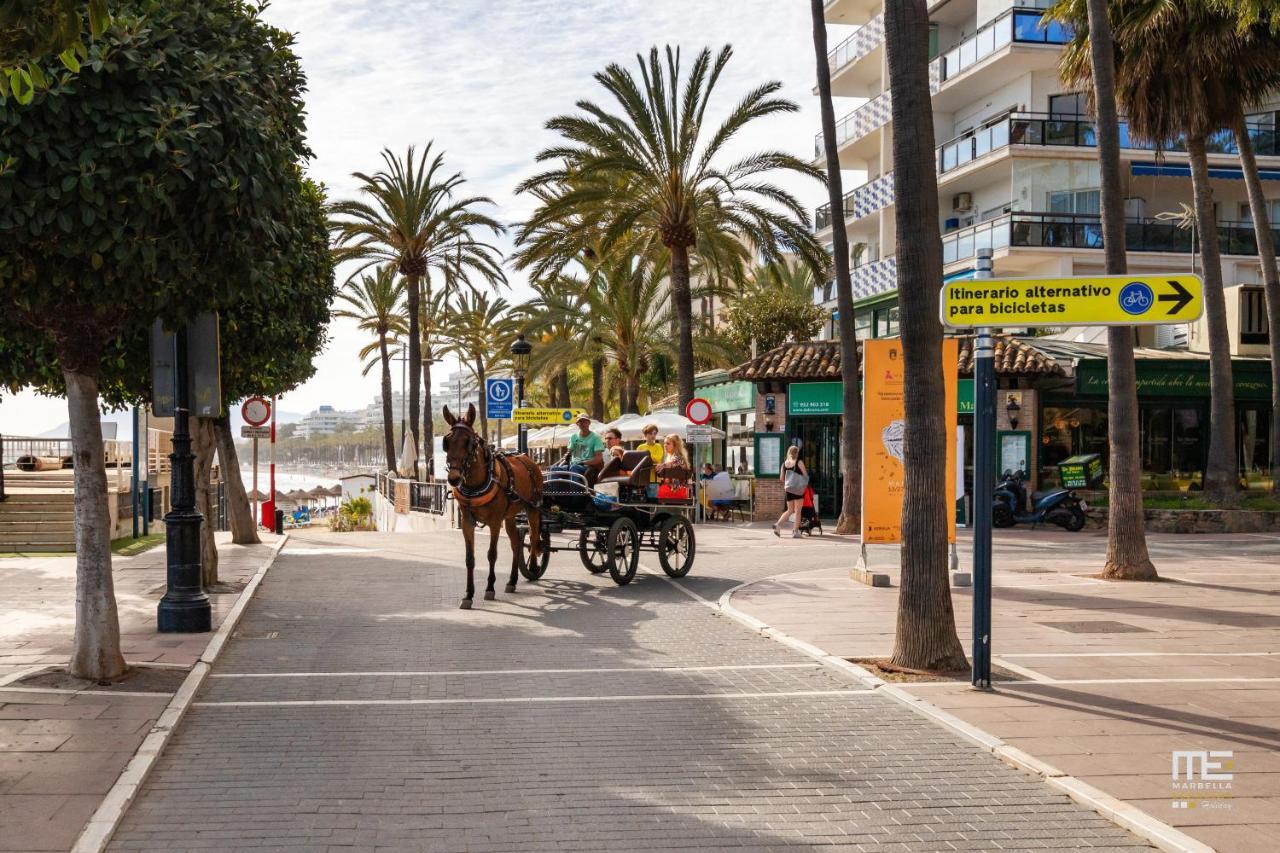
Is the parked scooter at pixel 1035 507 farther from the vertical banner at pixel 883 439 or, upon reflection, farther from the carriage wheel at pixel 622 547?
the carriage wheel at pixel 622 547

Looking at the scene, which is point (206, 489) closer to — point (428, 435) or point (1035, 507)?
point (1035, 507)

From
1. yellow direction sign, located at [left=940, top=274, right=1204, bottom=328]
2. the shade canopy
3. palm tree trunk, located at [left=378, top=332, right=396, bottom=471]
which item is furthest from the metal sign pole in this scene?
palm tree trunk, located at [left=378, top=332, right=396, bottom=471]

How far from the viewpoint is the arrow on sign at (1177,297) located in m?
7.93

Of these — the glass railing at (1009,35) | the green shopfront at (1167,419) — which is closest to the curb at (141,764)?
the green shopfront at (1167,419)

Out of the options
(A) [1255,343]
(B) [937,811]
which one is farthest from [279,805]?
(A) [1255,343]

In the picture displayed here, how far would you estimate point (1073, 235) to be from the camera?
1391 inches

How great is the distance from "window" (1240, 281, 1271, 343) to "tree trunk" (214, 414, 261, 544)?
2749 cm

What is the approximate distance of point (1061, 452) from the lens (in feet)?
103

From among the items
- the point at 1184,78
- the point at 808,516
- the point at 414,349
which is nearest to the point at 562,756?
the point at 808,516

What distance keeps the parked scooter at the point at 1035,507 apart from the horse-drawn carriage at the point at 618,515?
492 inches

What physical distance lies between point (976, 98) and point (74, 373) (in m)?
36.5

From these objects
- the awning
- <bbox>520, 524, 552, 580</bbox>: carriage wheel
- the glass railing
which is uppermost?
the glass railing

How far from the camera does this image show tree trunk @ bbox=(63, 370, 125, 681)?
29.3ft

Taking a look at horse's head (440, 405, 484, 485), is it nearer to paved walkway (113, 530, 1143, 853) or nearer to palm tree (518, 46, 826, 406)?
paved walkway (113, 530, 1143, 853)
